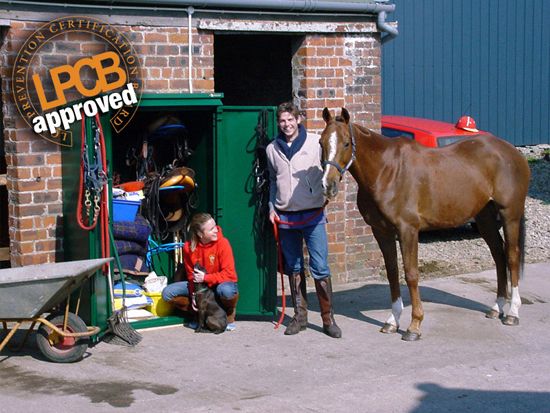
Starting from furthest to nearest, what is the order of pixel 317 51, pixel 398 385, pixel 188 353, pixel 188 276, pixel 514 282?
1. pixel 317 51
2. pixel 514 282
3. pixel 188 276
4. pixel 188 353
5. pixel 398 385

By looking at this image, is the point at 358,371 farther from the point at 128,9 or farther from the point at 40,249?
the point at 128,9

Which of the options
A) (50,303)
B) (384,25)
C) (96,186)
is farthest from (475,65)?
(50,303)

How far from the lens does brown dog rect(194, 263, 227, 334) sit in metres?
6.94

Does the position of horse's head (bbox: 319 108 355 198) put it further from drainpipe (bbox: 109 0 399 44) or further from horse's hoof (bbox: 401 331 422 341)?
drainpipe (bbox: 109 0 399 44)

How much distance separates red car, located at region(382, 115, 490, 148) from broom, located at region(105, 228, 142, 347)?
6123 mm

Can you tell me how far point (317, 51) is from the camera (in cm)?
854

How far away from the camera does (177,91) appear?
7.78 metres

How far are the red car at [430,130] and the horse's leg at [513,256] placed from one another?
3.91 meters

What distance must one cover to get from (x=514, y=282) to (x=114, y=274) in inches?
154

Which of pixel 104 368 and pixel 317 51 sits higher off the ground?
pixel 317 51

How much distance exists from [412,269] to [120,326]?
2668mm

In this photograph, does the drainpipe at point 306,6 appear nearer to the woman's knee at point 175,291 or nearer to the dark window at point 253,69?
the dark window at point 253,69

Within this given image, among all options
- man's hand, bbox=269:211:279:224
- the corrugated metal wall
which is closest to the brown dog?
man's hand, bbox=269:211:279:224

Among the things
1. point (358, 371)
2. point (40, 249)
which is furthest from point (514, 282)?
point (40, 249)
